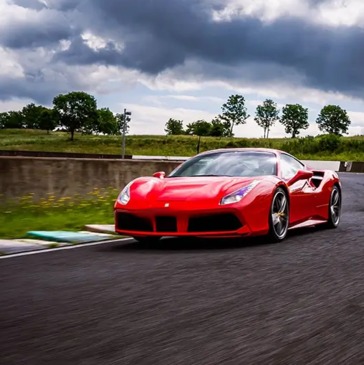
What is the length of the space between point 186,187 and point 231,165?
3.43ft

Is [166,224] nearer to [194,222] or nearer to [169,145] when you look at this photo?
[194,222]

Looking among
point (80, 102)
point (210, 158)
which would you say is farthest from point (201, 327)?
point (80, 102)

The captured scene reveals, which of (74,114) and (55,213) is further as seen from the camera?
(74,114)

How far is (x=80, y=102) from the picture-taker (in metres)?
127

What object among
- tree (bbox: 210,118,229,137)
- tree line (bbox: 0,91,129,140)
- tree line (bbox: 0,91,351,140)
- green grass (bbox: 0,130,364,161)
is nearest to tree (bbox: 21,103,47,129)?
tree line (bbox: 0,91,351,140)

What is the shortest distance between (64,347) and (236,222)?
14.6 feet

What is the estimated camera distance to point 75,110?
126375 millimetres

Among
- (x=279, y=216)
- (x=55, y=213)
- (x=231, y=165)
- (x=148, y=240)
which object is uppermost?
(x=231, y=165)

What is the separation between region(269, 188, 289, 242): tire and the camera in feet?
26.1

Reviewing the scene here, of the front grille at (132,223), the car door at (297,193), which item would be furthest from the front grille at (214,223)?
the car door at (297,193)

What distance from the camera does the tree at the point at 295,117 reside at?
166375 millimetres

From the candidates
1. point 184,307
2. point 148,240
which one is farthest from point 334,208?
point 184,307

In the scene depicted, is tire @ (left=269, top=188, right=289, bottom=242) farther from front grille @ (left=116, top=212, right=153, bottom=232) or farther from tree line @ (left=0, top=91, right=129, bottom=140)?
tree line @ (left=0, top=91, right=129, bottom=140)

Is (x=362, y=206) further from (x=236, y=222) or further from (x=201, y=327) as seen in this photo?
(x=201, y=327)
